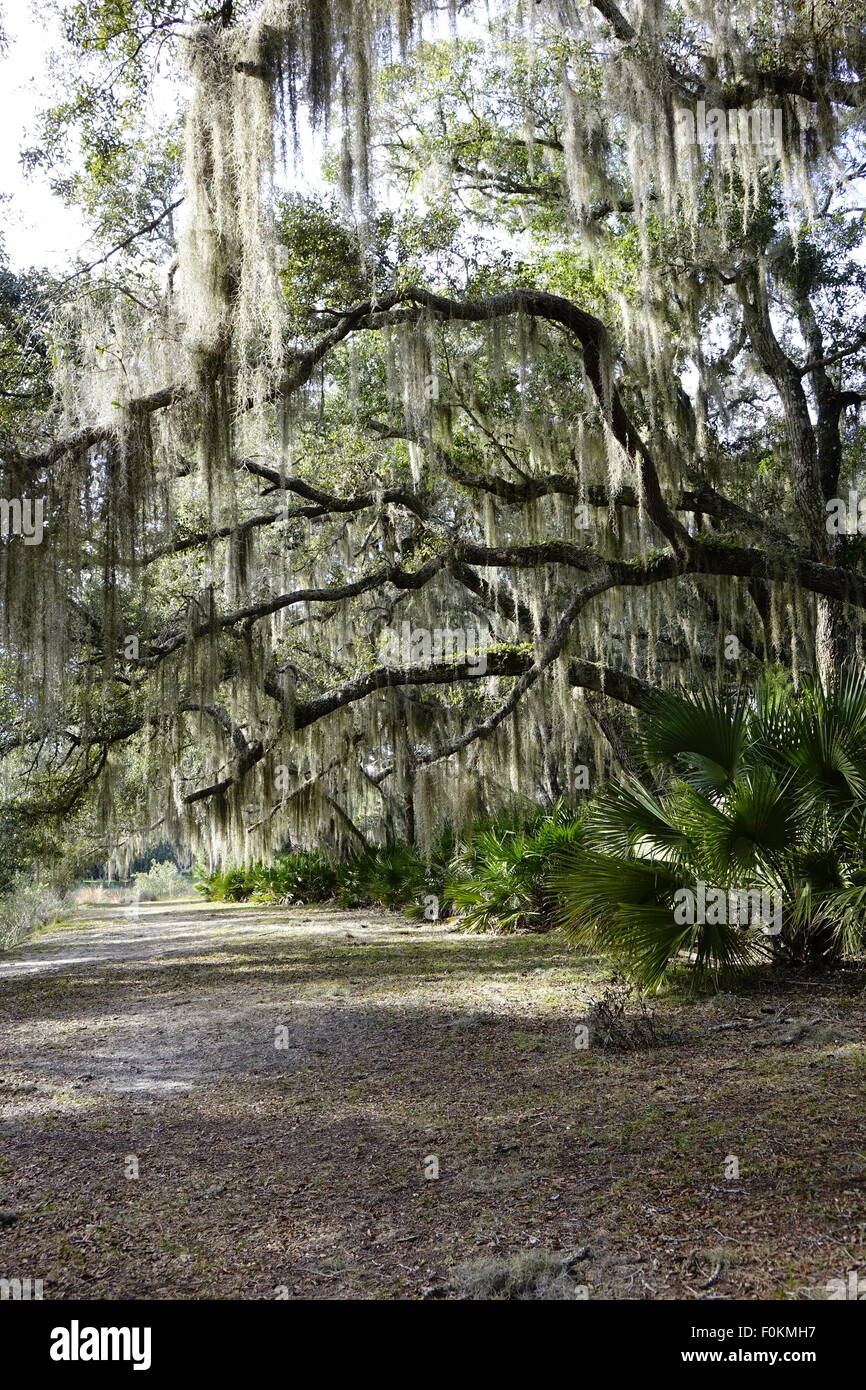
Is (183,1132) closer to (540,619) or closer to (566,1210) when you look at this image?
(566,1210)

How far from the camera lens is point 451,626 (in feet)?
45.4

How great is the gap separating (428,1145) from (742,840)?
315cm

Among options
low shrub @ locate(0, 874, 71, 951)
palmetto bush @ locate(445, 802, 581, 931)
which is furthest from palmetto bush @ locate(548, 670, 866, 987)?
low shrub @ locate(0, 874, 71, 951)

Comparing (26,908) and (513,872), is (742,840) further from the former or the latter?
(26,908)

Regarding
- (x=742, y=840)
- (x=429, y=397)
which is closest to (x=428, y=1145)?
(x=742, y=840)

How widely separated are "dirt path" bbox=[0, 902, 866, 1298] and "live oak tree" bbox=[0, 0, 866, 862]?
2.89 m

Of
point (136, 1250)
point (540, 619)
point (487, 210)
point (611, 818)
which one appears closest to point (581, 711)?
point (540, 619)

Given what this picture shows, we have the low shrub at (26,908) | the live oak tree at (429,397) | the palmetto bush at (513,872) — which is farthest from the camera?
the low shrub at (26,908)

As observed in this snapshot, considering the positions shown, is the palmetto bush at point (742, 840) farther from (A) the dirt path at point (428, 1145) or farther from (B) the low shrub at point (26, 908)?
(B) the low shrub at point (26, 908)

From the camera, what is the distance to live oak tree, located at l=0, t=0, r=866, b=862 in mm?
6094

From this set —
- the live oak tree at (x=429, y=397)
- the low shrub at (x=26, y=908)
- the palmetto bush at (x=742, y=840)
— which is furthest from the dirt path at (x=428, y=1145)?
the low shrub at (x=26, y=908)

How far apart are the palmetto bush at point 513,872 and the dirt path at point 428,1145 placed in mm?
3533

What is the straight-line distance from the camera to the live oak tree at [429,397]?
6.09 m

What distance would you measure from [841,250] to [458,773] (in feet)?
23.2
